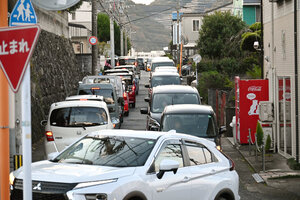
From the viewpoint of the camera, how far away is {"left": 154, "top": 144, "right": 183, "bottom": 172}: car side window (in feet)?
29.2

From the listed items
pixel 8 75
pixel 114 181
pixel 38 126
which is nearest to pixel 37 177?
pixel 114 181

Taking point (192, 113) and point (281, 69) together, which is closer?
point (192, 113)

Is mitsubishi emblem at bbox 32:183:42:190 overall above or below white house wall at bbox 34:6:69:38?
below

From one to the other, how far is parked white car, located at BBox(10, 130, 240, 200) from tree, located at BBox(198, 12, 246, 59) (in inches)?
1830

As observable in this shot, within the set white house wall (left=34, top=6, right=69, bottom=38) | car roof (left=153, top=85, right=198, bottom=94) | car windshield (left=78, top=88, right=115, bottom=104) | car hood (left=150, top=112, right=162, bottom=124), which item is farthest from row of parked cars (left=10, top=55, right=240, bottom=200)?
white house wall (left=34, top=6, right=69, bottom=38)

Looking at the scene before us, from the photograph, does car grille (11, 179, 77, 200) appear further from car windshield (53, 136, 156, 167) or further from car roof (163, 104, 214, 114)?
car roof (163, 104, 214, 114)

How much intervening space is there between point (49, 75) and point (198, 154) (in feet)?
67.6

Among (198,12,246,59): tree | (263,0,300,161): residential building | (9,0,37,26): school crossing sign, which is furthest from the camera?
(198,12,246,59): tree

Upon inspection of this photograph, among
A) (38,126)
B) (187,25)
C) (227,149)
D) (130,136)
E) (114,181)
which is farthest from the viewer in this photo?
(187,25)

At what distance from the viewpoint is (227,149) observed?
69.6ft

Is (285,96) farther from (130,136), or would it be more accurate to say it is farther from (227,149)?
(130,136)

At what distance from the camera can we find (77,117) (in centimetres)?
1561

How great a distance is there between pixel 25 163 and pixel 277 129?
14.4 meters

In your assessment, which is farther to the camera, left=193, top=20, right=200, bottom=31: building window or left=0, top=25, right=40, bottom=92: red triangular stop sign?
left=193, top=20, right=200, bottom=31: building window
